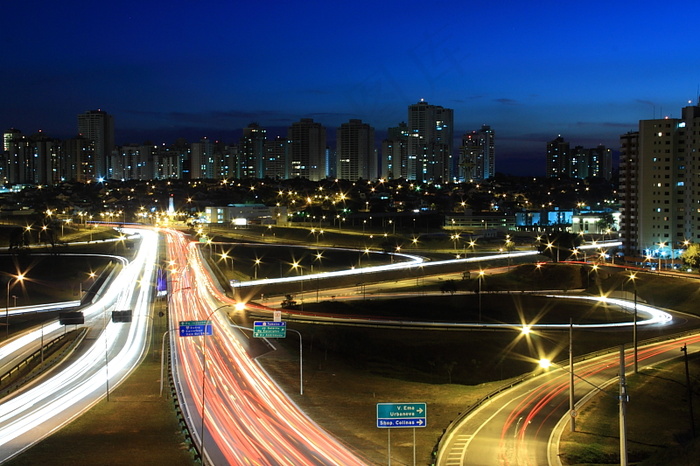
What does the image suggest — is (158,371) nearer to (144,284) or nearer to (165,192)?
(144,284)

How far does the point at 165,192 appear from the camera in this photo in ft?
409

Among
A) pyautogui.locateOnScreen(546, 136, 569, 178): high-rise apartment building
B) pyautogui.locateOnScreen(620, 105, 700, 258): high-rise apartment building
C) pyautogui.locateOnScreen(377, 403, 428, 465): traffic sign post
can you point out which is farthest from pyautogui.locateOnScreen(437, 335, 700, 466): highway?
pyautogui.locateOnScreen(546, 136, 569, 178): high-rise apartment building

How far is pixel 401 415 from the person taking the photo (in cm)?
1295

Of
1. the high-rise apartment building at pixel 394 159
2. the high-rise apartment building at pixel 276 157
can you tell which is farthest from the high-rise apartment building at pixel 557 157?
the high-rise apartment building at pixel 276 157

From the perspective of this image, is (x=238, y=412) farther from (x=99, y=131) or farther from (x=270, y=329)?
(x=99, y=131)

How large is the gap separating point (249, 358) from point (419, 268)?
2769cm

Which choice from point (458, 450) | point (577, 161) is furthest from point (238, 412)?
point (577, 161)

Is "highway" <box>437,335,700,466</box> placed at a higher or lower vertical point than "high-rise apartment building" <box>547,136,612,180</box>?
lower

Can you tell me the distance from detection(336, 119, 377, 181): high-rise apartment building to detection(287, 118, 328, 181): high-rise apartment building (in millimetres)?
4462

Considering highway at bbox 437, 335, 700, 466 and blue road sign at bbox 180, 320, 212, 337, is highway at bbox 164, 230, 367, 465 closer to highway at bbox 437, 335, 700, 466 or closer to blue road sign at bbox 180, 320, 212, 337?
blue road sign at bbox 180, 320, 212, 337

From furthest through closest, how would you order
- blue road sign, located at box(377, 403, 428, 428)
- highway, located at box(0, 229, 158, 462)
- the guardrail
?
the guardrail → highway, located at box(0, 229, 158, 462) → blue road sign, located at box(377, 403, 428, 428)

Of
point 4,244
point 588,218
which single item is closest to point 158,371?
point 4,244

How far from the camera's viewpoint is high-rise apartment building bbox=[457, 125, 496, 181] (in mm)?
187000

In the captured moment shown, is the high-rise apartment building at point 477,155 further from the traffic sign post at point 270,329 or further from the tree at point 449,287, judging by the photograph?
the traffic sign post at point 270,329
